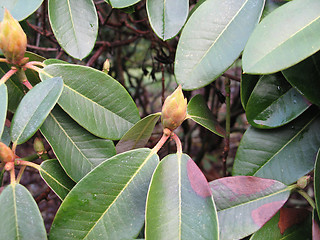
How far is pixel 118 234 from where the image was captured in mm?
524

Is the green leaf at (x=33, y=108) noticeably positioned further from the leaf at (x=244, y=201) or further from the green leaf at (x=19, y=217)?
the leaf at (x=244, y=201)

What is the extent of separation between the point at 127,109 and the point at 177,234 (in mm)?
266

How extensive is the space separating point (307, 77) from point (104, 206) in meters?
0.43

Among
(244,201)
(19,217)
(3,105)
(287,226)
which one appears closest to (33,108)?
(3,105)

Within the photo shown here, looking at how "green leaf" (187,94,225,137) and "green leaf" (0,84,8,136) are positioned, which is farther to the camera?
"green leaf" (187,94,225,137)

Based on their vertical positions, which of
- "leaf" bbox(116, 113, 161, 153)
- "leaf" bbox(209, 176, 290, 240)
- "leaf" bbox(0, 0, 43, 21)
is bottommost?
"leaf" bbox(209, 176, 290, 240)

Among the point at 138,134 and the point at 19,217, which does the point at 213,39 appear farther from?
the point at 19,217

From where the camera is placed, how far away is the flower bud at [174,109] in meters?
0.54

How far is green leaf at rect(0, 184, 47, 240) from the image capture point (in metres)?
0.52

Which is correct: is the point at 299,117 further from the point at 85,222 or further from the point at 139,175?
the point at 85,222

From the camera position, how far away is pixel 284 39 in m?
0.51

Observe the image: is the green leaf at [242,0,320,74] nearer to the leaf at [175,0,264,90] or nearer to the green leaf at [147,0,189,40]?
the leaf at [175,0,264,90]

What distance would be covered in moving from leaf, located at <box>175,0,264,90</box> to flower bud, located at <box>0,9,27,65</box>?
11.3 inches

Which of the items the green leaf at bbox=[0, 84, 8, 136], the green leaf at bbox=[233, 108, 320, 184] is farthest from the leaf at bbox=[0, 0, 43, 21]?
the green leaf at bbox=[233, 108, 320, 184]
